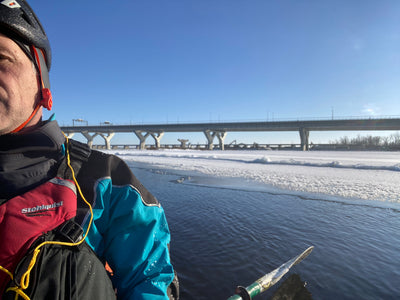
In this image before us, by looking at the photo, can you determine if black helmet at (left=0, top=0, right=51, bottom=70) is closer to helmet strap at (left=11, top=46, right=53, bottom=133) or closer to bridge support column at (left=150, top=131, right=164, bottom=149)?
helmet strap at (left=11, top=46, right=53, bottom=133)

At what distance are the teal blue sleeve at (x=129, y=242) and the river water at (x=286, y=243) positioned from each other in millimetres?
2032

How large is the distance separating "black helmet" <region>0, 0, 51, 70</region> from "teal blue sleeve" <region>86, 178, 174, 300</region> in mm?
1000

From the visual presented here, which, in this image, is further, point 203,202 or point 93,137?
point 93,137

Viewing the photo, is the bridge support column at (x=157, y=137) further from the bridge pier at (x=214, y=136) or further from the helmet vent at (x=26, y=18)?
the helmet vent at (x=26, y=18)

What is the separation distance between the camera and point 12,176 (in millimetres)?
1155

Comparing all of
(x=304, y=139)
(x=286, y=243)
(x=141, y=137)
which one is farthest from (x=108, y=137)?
(x=286, y=243)

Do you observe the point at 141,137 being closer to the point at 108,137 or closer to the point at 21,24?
the point at 108,137

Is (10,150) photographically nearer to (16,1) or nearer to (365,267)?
(16,1)

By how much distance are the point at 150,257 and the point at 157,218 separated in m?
0.25

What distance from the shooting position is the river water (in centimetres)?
311

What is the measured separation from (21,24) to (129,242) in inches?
59.6

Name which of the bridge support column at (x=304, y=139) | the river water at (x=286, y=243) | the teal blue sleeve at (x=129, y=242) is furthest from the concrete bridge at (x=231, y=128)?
the teal blue sleeve at (x=129, y=242)

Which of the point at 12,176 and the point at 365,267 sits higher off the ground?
the point at 12,176

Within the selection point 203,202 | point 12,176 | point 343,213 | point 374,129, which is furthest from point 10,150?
point 374,129
